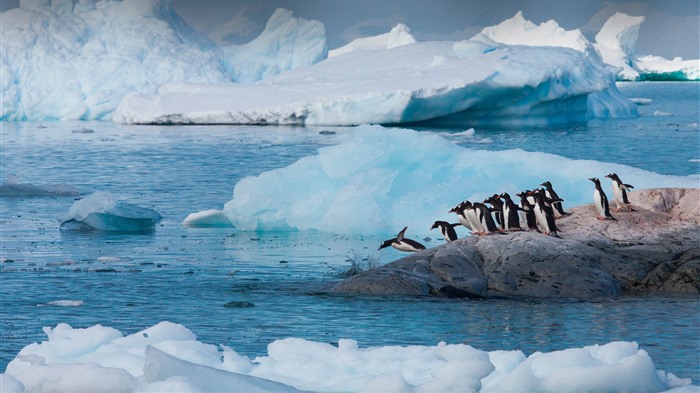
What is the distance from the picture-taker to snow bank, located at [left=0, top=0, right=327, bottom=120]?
177ft

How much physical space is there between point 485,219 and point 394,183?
5272 millimetres

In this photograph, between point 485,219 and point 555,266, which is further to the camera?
point 485,219

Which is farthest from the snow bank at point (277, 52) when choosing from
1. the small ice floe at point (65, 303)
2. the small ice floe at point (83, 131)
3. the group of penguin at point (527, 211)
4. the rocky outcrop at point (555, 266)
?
the small ice floe at point (65, 303)

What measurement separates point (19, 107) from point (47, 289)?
44822mm

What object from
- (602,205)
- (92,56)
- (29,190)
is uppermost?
(92,56)

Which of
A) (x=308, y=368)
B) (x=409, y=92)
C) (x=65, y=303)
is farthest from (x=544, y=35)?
(x=308, y=368)

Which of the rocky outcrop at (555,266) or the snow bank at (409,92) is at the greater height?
the snow bank at (409,92)

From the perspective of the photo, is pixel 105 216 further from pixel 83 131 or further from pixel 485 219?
pixel 83 131

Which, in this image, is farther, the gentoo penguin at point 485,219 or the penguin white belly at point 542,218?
the gentoo penguin at point 485,219

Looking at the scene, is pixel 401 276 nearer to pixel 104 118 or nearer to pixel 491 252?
pixel 491 252

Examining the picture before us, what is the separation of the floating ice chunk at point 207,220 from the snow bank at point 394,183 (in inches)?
19.4

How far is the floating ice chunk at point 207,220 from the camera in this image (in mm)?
19703

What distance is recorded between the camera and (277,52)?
2477 inches

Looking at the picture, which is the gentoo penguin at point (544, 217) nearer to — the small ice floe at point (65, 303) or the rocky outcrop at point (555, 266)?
the rocky outcrop at point (555, 266)
